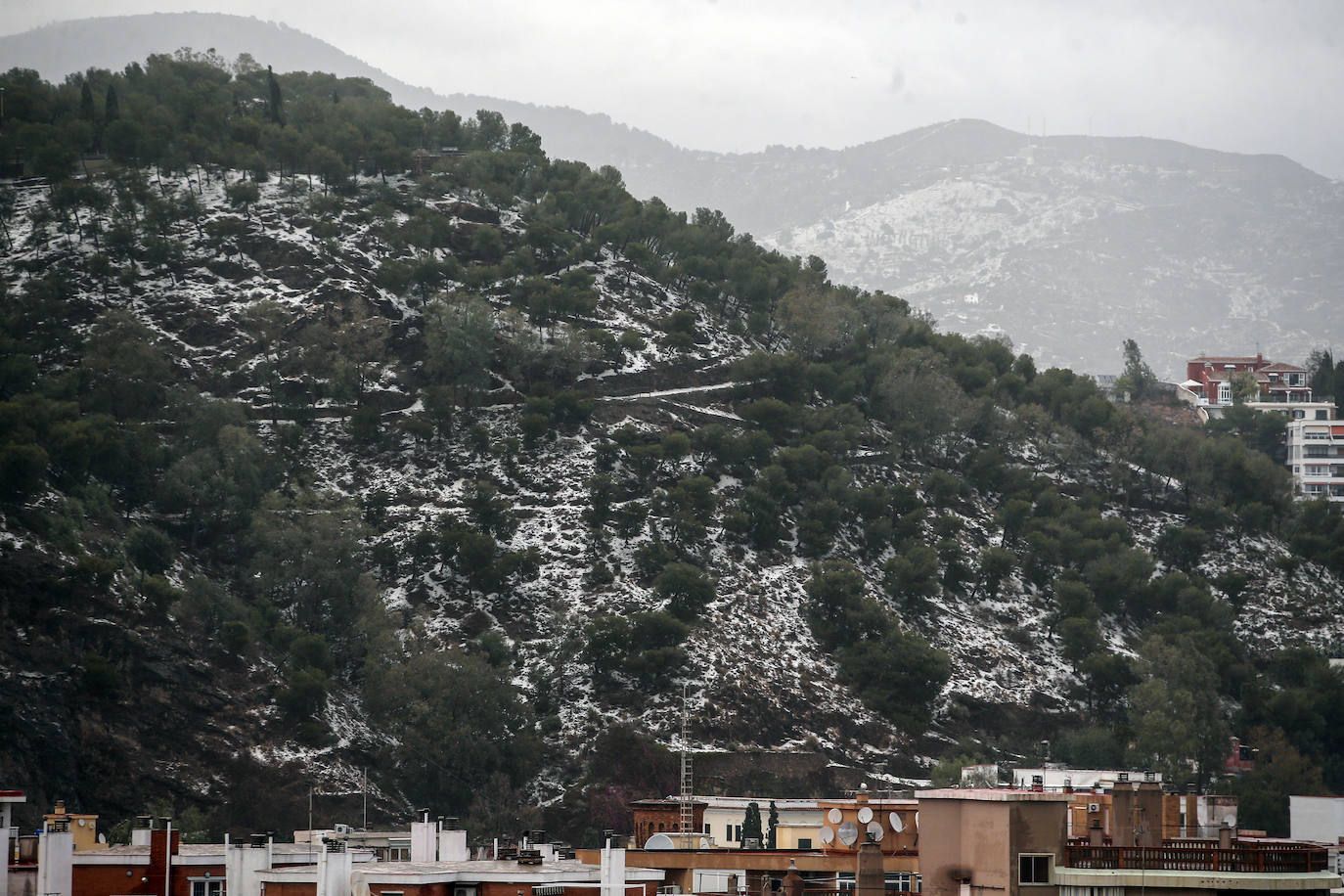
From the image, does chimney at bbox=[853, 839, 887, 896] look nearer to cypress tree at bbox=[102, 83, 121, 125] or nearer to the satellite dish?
the satellite dish

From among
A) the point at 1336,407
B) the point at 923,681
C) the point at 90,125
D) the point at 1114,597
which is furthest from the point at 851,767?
the point at 1336,407

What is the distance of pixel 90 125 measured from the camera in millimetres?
132875

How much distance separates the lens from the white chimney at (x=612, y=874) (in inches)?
1316

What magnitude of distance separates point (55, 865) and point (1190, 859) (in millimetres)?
18846

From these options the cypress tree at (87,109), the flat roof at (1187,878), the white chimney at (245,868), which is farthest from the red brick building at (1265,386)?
the flat roof at (1187,878)

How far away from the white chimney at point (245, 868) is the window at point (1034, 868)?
1308 cm

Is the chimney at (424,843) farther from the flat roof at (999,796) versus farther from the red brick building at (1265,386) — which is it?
the red brick building at (1265,386)

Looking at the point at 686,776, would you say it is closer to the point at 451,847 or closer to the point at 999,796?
the point at 451,847

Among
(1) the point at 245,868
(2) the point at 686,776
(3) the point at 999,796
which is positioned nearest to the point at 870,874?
(3) the point at 999,796

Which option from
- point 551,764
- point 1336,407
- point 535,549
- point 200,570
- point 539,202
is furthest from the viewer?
point 1336,407

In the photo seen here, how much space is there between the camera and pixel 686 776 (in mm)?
77188

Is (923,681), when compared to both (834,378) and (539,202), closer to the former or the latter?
(834,378)

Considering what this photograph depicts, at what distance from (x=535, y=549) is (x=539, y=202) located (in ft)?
126

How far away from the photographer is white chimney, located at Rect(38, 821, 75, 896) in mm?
35875
